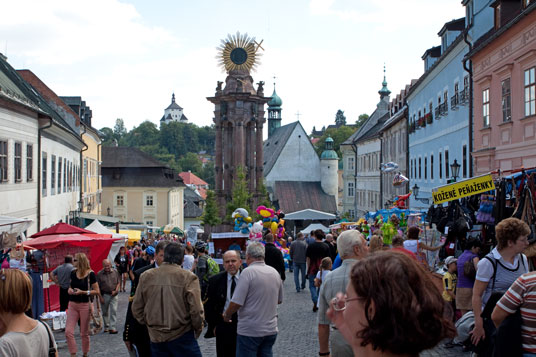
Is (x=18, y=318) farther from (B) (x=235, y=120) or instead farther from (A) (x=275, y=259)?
(B) (x=235, y=120)

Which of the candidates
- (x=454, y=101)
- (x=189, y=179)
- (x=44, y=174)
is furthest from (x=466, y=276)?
(x=189, y=179)

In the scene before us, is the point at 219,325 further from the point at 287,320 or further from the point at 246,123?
the point at 246,123

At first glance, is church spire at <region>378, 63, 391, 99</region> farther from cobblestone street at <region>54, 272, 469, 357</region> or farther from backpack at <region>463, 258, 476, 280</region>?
backpack at <region>463, 258, 476, 280</region>

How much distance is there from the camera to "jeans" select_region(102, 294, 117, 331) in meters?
12.5

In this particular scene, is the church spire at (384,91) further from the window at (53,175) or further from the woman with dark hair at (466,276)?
the woman with dark hair at (466,276)

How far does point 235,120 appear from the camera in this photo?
67562 mm

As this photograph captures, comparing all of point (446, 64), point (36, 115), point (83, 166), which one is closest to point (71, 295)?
point (36, 115)

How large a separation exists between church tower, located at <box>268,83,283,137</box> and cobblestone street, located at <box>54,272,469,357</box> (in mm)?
97993

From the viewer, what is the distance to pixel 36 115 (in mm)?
24766

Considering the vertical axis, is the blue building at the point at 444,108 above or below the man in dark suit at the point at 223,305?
above

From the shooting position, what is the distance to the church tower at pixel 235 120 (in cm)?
6788

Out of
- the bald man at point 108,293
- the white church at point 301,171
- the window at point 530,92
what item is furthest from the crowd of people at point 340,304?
the white church at point 301,171

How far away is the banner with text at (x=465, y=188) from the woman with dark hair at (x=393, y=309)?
853 centimetres

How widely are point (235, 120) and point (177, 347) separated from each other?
61594 mm
